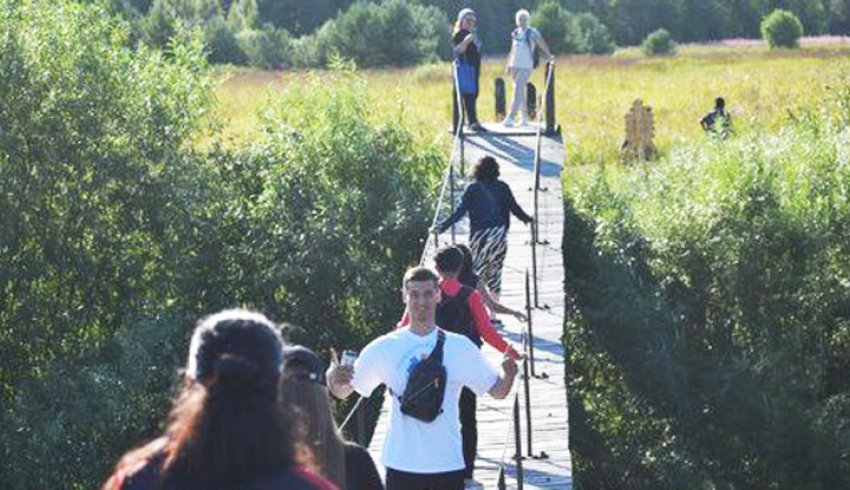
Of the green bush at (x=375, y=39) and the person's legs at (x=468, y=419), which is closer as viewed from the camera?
the person's legs at (x=468, y=419)

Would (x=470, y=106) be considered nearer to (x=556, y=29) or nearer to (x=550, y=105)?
(x=550, y=105)

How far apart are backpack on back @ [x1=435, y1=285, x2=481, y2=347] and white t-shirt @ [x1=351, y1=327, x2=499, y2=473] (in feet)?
6.39

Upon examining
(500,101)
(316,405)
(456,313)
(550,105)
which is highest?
(316,405)

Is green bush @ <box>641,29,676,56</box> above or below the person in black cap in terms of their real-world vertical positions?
below

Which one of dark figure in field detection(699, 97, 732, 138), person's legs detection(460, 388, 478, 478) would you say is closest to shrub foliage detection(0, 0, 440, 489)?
dark figure in field detection(699, 97, 732, 138)

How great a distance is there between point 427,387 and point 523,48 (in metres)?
16.1

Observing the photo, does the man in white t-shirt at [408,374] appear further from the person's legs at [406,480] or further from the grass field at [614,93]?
the grass field at [614,93]

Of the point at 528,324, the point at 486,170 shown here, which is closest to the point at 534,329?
the point at 528,324

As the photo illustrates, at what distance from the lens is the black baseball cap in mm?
5570

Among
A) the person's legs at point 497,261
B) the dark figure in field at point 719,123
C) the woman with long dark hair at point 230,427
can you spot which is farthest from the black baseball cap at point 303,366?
the dark figure in field at point 719,123

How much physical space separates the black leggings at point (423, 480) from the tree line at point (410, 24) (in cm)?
3844

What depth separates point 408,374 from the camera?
25.6 ft

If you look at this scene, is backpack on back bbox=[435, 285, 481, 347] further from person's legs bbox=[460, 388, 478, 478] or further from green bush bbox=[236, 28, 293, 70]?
green bush bbox=[236, 28, 293, 70]

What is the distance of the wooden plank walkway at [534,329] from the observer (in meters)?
13.0
